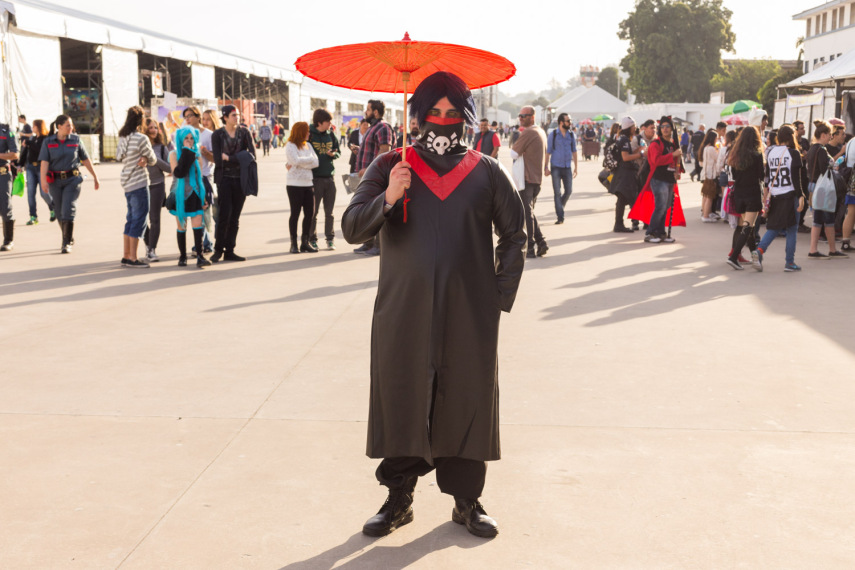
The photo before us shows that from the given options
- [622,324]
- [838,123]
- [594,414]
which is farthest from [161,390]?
[838,123]

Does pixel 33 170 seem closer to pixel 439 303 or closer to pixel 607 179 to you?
pixel 607 179

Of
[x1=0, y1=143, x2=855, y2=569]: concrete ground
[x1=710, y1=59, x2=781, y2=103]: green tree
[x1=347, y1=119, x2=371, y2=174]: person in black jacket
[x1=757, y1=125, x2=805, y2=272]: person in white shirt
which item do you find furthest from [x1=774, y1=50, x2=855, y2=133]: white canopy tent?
[x1=710, y1=59, x2=781, y2=103]: green tree

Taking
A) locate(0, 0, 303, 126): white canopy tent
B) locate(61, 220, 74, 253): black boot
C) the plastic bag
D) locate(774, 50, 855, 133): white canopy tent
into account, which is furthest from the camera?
locate(0, 0, 303, 126): white canopy tent

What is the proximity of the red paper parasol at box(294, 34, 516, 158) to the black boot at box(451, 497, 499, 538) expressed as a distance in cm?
162

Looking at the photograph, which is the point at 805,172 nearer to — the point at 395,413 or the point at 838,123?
the point at 838,123

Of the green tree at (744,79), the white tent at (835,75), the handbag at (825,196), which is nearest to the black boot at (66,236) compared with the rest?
the handbag at (825,196)

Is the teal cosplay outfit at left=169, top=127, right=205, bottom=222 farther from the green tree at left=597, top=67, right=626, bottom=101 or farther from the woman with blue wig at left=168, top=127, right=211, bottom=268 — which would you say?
the green tree at left=597, top=67, right=626, bottom=101

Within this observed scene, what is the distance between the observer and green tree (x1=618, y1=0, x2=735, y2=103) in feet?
243

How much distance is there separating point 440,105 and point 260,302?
5.25 metres

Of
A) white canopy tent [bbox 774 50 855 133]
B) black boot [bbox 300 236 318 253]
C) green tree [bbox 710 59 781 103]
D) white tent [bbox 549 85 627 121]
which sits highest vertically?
green tree [bbox 710 59 781 103]

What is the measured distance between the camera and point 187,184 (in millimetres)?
10141

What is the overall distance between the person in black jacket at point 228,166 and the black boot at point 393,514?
7372 mm

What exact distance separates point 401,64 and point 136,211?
722cm

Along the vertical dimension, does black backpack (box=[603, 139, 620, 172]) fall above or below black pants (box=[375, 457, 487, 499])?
above
